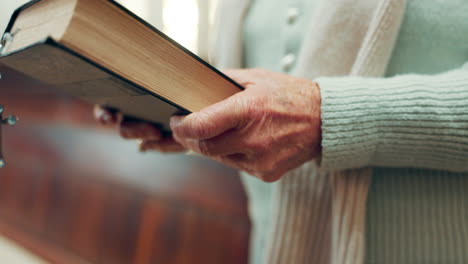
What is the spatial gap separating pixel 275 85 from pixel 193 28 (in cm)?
74

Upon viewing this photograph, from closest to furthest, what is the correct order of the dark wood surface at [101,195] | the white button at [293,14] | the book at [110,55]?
the book at [110,55] → the white button at [293,14] → the dark wood surface at [101,195]

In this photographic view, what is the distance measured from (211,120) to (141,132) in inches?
9.3

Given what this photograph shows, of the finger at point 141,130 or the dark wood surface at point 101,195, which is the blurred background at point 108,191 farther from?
the finger at point 141,130

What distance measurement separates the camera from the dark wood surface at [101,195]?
859 mm

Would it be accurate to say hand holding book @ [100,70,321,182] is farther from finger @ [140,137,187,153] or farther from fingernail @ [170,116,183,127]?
finger @ [140,137,187,153]

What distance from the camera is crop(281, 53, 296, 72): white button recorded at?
1.53 ft

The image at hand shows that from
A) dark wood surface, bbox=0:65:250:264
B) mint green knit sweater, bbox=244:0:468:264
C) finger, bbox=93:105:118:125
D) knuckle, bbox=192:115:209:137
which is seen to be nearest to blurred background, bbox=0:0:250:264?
dark wood surface, bbox=0:65:250:264

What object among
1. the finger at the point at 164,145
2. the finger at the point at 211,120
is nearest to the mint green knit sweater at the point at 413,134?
the finger at the point at 211,120

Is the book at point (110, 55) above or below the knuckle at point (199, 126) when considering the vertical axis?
above

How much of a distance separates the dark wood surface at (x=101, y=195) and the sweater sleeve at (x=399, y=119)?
51cm

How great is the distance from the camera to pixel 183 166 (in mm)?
944

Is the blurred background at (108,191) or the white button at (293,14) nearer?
the white button at (293,14)

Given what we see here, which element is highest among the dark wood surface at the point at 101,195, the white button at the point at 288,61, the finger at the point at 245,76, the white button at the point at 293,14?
the white button at the point at 293,14

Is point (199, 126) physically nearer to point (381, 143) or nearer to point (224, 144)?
point (224, 144)
